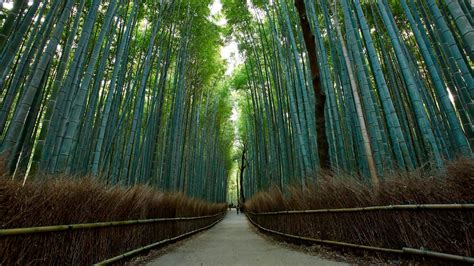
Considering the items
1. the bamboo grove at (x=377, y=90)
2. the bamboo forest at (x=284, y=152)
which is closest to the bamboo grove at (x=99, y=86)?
the bamboo forest at (x=284, y=152)

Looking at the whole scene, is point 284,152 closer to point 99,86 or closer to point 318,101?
point 318,101

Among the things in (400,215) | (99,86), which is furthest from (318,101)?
(99,86)

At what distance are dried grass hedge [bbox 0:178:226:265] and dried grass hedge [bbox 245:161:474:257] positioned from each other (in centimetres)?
219

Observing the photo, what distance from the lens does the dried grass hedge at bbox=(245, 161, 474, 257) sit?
1.59m

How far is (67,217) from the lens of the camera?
1830mm

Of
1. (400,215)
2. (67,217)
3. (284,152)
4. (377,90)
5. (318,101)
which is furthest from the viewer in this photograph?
(284,152)

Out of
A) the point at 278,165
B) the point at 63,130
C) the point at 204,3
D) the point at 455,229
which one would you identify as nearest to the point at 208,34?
the point at 204,3

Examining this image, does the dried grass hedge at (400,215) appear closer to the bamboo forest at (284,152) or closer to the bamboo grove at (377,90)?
the bamboo forest at (284,152)

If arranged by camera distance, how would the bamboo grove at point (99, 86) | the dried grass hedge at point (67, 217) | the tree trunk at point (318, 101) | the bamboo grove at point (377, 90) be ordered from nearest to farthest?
the dried grass hedge at point (67, 217)
the bamboo grove at point (99, 86)
the bamboo grove at point (377, 90)
the tree trunk at point (318, 101)

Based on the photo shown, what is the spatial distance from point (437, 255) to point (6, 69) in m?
3.13

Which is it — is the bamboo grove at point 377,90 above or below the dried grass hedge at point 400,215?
above

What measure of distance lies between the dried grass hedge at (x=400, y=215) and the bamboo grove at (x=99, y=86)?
2493mm

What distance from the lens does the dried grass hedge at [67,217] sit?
4.51 ft

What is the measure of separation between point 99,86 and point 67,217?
8.09 ft
